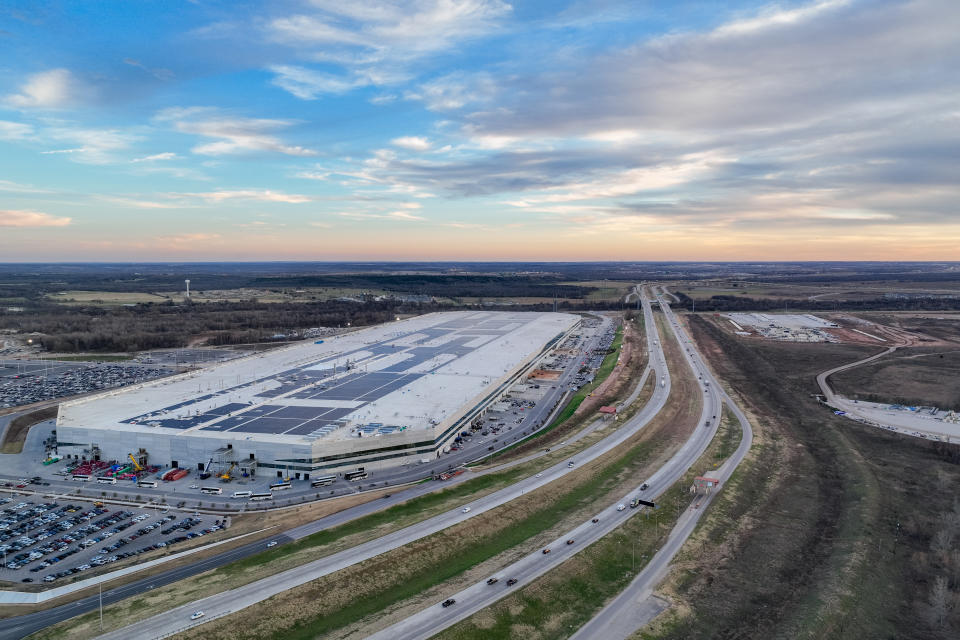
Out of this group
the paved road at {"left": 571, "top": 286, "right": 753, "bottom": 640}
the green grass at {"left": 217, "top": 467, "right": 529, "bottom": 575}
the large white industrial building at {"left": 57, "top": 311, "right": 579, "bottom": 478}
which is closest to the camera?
the paved road at {"left": 571, "top": 286, "right": 753, "bottom": 640}

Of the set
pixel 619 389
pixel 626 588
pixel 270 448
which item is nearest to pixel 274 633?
pixel 626 588

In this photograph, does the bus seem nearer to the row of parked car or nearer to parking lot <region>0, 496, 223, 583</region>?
parking lot <region>0, 496, 223, 583</region>

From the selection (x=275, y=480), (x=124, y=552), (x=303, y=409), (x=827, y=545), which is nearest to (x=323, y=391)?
(x=303, y=409)

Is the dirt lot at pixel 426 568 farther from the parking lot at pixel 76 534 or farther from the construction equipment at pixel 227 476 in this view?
the construction equipment at pixel 227 476

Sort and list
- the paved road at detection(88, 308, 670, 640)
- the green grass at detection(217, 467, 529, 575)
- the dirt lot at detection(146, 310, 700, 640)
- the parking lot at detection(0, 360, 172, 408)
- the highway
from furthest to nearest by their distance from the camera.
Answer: the parking lot at detection(0, 360, 172, 408) → the green grass at detection(217, 467, 529, 575) → the dirt lot at detection(146, 310, 700, 640) → the highway → the paved road at detection(88, 308, 670, 640)

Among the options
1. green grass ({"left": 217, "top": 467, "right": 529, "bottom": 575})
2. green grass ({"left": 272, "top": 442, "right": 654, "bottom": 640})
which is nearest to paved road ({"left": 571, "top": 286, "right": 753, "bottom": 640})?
green grass ({"left": 272, "top": 442, "right": 654, "bottom": 640})

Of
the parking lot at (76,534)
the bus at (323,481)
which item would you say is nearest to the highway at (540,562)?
the parking lot at (76,534)
